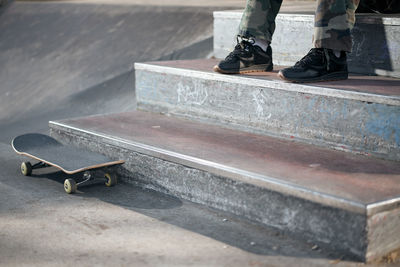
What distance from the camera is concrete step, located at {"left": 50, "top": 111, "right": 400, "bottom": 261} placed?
1707mm

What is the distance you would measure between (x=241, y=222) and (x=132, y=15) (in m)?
3.75

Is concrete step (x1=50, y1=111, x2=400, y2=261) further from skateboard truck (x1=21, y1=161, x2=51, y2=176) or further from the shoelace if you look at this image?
the shoelace

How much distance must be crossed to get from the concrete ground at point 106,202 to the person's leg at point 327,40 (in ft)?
2.36

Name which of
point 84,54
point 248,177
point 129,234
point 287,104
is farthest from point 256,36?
point 84,54

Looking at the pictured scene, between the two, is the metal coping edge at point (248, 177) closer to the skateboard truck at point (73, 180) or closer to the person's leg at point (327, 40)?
the skateboard truck at point (73, 180)

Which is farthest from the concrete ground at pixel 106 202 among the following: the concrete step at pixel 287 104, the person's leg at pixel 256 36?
the person's leg at pixel 256 36

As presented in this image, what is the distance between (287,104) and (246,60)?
0.41 meters

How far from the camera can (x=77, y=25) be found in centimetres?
560

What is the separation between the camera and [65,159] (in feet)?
8.32

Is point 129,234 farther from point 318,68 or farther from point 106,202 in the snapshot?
point 318,68

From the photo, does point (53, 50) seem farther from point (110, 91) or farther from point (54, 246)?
point (54, 246)

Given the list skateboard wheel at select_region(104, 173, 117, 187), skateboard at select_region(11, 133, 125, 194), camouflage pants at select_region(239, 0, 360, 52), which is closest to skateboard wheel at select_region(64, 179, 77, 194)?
skateboard at select_region(11, 133, 125, 194)

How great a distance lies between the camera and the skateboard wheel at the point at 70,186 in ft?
7.77

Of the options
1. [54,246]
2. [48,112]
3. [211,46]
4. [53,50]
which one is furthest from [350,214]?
[53,50]
